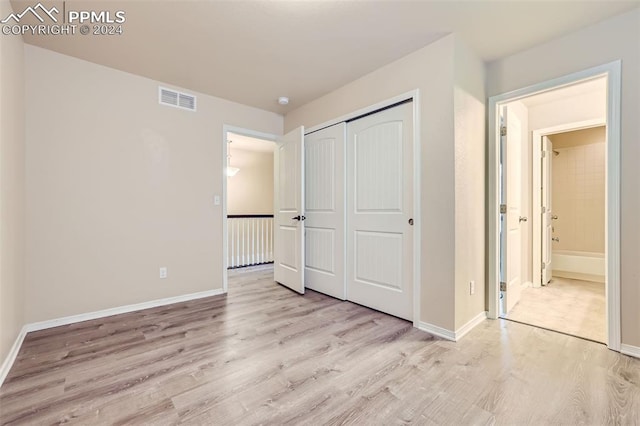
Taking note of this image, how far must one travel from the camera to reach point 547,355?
1.91 m

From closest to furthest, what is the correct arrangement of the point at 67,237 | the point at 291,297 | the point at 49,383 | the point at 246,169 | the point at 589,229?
the point at 49,383, the point at 67,237, the point at 291,297, the point at 589,229, the point at 246,169

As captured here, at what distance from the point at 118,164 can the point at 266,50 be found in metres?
1.83

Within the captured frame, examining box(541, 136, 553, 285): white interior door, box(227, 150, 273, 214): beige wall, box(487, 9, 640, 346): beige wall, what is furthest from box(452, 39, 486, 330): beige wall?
box(227, 150, 273, 214): beige wall

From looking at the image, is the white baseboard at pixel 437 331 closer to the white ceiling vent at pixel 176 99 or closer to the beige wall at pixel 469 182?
the beige wall at pixel 469 182

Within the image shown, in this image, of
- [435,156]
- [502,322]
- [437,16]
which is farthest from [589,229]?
[437,16]

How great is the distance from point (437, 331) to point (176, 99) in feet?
11.5

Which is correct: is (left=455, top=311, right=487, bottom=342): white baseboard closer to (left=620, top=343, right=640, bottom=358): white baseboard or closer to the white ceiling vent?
(left=620, top=343, right=640, bottom=358): white baseboard

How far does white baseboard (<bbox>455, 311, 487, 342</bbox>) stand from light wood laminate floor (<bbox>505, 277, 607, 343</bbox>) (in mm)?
312

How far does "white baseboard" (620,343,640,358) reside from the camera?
187cm

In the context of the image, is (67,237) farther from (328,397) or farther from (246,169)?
(246,169)

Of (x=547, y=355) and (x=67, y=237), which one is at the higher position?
(x=67, y=237)

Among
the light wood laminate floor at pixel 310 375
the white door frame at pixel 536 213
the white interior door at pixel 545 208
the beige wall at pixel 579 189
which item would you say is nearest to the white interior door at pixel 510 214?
the light wood laminate floor at pixel 310 375

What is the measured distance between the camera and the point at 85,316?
255 cm

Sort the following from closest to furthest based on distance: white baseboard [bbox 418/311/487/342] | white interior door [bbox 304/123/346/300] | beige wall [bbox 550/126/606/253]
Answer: white baseboard [bbox 418/311/487/342]
white interior door [bbox 304/123/346/300]
beige wall [bbox 550/126/606/253]
